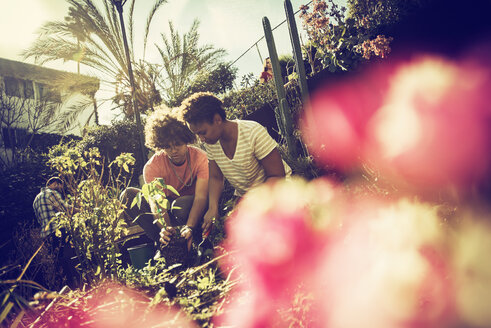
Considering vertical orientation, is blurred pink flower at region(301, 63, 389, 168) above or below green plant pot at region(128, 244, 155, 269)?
above

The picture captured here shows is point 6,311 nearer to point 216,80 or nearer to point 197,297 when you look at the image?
point 197,297

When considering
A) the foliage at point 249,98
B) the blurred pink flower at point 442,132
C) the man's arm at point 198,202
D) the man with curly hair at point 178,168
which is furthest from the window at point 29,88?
the blurred pink flower at point 442,132

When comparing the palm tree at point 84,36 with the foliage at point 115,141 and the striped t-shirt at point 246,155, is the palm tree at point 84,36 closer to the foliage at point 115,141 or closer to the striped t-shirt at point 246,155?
the foliage at point 115,141

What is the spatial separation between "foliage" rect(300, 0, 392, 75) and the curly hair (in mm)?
1815

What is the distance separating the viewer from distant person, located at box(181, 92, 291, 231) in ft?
8.00

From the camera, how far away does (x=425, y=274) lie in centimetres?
53

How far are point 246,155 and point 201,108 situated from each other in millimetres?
556

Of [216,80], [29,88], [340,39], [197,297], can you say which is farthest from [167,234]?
[29,88]

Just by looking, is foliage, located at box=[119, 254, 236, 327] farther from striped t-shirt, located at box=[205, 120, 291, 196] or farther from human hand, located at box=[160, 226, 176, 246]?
striped t-shirt, located at box=[205, 120, 291, 196]

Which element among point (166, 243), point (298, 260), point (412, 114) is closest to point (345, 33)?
point (412, 114)

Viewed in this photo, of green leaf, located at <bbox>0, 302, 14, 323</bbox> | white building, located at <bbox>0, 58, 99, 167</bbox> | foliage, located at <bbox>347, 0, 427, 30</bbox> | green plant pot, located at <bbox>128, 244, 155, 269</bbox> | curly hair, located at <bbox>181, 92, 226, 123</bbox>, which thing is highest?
white building, located at <bbox>0, 58, 99, 167</bbox>

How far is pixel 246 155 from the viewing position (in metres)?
2.50

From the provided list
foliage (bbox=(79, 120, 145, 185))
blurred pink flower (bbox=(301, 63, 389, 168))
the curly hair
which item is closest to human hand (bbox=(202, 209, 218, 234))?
the curly hair

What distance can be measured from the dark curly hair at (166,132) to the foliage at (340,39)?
6.65ft
